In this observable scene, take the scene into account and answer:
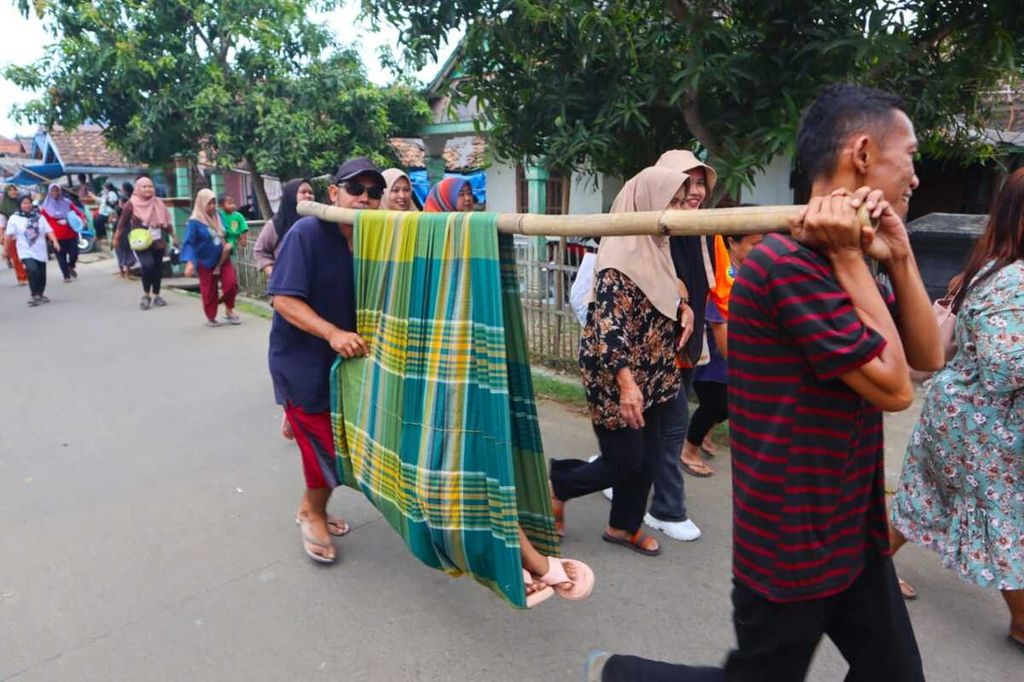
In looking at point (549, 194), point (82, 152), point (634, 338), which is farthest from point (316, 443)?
point (82, 152)

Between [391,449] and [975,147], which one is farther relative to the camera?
[975,147]

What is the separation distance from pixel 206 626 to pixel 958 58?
4.59 meters

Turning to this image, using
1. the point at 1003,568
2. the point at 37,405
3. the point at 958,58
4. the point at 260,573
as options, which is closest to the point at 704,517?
the point at 1003,568

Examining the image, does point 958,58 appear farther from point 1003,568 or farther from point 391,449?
point 391,449

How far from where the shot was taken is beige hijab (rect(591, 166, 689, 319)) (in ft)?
9.02

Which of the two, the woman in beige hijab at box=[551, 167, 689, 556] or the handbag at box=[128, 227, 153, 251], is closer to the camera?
the woman in beige hijab at box=[551, 167, 689, 556]

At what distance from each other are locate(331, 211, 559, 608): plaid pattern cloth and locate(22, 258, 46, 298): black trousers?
9954mm

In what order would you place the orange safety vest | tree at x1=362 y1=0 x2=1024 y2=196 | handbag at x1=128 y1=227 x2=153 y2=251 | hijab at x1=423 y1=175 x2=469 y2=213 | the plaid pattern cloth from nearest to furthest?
the plaid pattern cloth < the orange safety vest < tree at x1=362 y1=0 x2=1024 y2=196 < hijab at x1=423 y1=175 x2=469 y2=213 < handbag at x1=128 y1=227 x2=153 y2=251

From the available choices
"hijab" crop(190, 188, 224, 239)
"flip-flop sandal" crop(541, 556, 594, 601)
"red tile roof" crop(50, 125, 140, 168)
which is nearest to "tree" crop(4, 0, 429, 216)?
"hijab" crop(190, 188, 224, 239)

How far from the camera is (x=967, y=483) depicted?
2453 mm

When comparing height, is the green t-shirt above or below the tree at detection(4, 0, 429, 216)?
below

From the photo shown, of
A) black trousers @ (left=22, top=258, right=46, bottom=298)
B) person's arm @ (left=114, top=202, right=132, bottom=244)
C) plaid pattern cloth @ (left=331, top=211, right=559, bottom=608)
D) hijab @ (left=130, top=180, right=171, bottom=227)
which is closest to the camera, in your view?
plaid pattern cloth @ (left=331, top=211, right=559, bottom=608)

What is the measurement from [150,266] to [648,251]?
29.2 feet

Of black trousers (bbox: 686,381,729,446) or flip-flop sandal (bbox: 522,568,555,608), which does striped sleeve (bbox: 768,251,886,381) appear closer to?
flip-flop sandal (bbox: 522,568,555,608)
